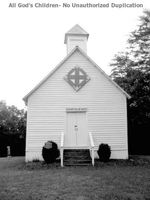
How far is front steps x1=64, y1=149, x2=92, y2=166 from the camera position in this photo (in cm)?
1437

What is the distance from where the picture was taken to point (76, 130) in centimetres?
1652

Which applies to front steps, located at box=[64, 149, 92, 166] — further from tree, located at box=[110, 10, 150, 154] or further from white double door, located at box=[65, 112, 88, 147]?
tree, located at box=[110, 10, 150, 154]

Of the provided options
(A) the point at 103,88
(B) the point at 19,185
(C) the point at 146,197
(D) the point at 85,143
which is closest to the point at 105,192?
(C) the point at 146,197

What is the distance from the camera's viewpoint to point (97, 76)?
55.7ft

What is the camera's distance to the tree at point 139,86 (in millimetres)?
23203

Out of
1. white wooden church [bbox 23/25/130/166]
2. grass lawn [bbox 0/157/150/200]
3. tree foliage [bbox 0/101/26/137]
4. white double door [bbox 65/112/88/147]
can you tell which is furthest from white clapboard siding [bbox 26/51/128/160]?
tree foliage [bbox 0/101/26/137]

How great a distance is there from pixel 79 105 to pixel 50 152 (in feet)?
11.5

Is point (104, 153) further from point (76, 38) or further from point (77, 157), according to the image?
point (76, 38)

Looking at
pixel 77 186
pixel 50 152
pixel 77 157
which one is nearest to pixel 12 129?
pixel 50 152

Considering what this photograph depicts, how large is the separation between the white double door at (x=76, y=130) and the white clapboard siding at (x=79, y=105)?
0.32m

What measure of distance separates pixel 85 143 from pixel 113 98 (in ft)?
10.7

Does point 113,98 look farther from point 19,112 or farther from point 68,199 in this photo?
point 19,112

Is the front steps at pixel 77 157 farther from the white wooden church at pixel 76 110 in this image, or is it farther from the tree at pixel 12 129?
the tree at pixel 12 129

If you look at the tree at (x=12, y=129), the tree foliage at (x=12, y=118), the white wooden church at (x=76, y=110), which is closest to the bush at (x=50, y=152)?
the white wooden church at (x=76, y=110)
